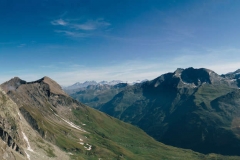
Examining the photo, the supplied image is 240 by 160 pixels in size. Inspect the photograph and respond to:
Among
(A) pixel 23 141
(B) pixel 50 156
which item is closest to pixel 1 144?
(A) pixel 23 141

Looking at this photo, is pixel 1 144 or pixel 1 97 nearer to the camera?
pixel 1 144

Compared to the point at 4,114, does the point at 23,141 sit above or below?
below

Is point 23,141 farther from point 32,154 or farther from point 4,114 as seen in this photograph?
point 4,114

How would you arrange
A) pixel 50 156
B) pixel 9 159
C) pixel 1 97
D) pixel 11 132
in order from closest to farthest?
1. pixel 9 159
2. pixel 11 132
3. pixel 1 97
4. pixel 50 156

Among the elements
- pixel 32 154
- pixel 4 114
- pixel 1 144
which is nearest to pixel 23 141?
pixel 32 154

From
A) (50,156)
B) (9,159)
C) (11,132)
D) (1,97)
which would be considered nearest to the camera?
(9,159)

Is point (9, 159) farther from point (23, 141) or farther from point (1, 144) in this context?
point (23, 141)

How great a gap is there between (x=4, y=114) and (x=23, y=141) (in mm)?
25315

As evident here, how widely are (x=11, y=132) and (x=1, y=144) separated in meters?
29.2

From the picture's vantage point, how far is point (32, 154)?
173 meters

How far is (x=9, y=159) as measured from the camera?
438ft

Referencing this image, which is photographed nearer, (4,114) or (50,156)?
(4,114)

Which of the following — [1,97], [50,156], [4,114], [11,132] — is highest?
[1,97]

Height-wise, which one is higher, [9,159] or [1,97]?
[1,97]
